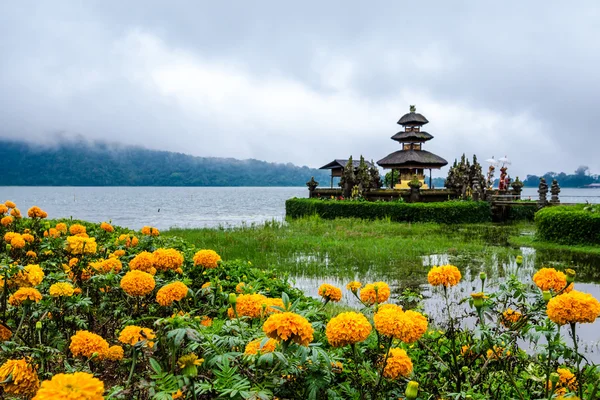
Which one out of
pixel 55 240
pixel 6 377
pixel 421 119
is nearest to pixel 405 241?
pixel 55 240

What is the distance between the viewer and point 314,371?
2.06 meters

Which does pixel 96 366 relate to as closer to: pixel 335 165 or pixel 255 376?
pixel 255 376

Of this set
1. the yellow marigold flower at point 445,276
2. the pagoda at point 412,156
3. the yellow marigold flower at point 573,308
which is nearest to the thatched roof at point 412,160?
the pagoda at point 412,156

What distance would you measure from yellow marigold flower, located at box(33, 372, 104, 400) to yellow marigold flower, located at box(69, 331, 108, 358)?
1146 mm

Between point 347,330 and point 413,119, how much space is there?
1418 inches

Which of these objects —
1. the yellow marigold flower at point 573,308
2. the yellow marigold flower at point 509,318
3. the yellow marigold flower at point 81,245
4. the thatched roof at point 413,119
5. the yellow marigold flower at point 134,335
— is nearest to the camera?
the yellow marigold flower at point 573,308

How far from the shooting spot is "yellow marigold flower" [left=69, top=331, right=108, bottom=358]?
7.20 ft

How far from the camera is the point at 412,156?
113 feet

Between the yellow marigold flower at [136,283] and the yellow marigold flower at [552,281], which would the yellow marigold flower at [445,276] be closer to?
the yellow marigold flower at [552,281]

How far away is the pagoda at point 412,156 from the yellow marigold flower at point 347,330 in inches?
1306

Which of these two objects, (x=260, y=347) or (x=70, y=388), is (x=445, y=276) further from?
(x=70, y=388)

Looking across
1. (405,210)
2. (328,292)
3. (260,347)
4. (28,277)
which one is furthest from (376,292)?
(405,210)

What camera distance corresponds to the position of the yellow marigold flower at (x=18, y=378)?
187 centimetres

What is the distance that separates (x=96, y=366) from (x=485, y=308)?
2.54 metres
